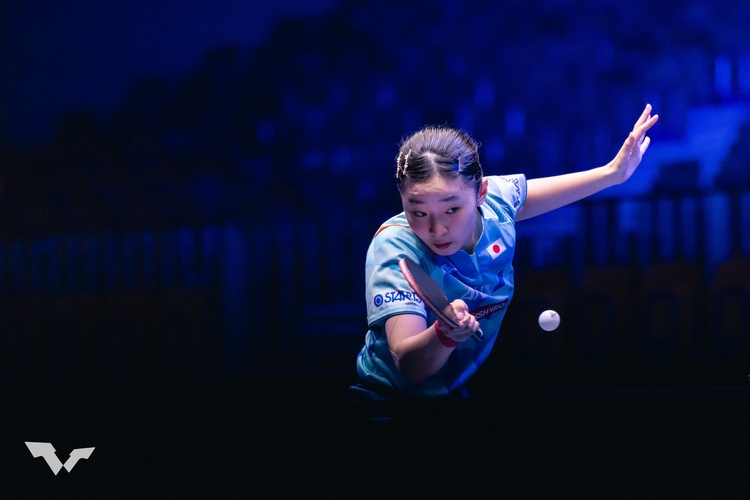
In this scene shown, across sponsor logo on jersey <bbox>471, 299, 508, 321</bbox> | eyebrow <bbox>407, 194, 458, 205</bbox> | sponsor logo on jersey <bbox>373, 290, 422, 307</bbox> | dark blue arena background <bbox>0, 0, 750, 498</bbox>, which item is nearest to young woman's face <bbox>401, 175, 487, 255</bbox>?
eyebrow <bbox>407, 194, 458, 205</bbox>

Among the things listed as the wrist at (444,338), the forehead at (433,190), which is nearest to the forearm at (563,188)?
the forehead at (433,190)

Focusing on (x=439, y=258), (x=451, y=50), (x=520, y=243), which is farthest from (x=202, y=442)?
(x=451, y=50)

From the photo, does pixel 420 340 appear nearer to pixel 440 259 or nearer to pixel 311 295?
pixel 440 259

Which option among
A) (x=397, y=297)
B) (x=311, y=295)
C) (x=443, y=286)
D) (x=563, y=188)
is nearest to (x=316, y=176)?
(x=311, y=295)

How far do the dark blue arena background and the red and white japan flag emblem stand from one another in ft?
5.85

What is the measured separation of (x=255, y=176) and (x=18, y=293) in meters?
1.80

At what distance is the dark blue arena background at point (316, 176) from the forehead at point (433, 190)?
80.5 inches

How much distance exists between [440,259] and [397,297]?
0.53 feet

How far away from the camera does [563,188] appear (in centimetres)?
179

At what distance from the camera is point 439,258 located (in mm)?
1435

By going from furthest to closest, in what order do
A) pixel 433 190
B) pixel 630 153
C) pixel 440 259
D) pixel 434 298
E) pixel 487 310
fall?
1. pixel 630 153
2. pixel 487 310
3. pixel 440 259
4. pixel 433 190
5. pixel 434 298

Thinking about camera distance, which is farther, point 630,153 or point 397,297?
point 630,153

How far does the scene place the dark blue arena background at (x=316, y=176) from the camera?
147 inches

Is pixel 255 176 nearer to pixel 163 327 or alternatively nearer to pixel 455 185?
pixel 163 327
